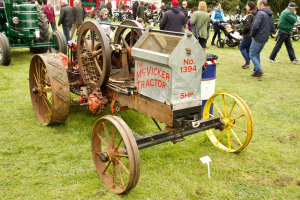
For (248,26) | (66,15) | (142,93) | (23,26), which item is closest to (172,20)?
(248,26)

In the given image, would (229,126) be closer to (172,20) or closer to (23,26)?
(172,20)

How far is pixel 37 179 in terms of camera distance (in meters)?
3.21

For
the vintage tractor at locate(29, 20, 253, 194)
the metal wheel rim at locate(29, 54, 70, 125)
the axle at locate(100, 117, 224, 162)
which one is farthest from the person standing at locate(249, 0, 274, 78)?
the metal wheel rim at locate(29, 54, 70, 125)

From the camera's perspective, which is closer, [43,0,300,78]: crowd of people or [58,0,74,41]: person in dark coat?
[43,0,300,78]: crowd of people

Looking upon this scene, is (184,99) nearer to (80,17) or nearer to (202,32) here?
(202,32)

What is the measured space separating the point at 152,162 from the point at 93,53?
5.45 feet

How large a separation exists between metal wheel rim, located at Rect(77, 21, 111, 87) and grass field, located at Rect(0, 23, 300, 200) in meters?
0.82

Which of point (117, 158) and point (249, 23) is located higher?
point (249, 23)

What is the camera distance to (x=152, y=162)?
142 inches

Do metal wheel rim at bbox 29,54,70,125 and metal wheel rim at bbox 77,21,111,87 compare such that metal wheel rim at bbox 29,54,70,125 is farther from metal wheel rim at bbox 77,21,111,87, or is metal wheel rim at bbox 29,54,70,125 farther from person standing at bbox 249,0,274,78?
person standing at bbox 249,0,274,78

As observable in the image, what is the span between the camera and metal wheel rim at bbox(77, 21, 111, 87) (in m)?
3.67

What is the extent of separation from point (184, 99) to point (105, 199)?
1.25 metres

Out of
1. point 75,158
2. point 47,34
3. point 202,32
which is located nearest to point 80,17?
point 47,34

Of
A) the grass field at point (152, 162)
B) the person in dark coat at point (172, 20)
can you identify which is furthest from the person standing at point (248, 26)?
the grass field at point (152, 162)
